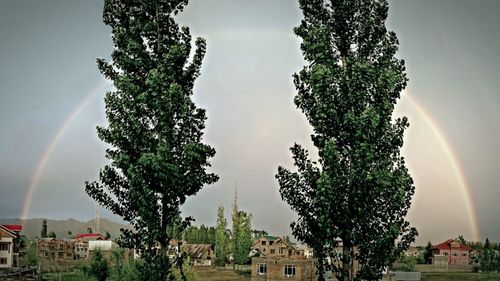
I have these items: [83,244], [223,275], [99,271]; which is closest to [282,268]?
[223,275]

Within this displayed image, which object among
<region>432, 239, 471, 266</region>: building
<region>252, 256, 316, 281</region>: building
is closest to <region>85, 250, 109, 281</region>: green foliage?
<region>252, 256, 316, 281</region>: building

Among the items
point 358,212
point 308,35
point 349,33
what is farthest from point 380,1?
Result: point 358,212

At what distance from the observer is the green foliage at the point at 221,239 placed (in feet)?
352

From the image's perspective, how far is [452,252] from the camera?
13100 cm


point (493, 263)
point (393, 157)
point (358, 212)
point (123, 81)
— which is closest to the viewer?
point (358, 212)

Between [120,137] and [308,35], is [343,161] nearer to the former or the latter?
[308,35]

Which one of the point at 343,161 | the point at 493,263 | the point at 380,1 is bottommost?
the point at 493,263

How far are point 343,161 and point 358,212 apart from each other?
1750mm

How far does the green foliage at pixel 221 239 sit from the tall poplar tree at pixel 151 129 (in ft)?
287

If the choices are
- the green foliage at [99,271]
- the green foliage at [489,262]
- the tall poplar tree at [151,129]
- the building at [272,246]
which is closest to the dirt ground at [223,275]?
the building at [272,246]

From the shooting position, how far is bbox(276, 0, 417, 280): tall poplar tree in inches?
732

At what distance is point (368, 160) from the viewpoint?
60.8ft

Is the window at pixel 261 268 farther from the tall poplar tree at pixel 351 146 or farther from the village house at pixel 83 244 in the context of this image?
the village house at pixel 83 244

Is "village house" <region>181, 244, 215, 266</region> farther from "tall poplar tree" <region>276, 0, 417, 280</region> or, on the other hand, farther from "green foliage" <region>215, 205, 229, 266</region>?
"tall poplar tree" <region>276, 0, 417, 280</region>
